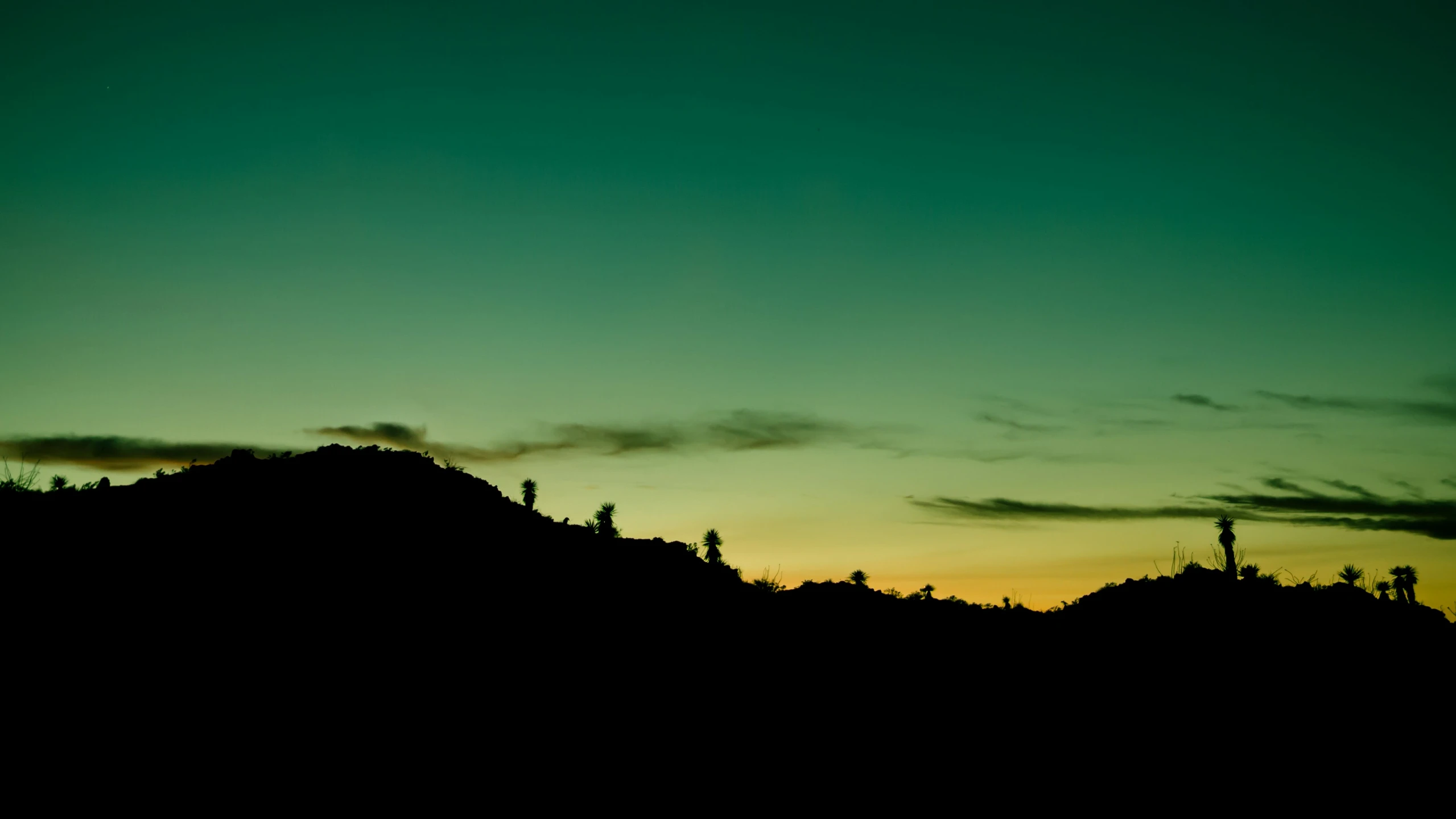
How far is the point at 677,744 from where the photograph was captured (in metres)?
18.8

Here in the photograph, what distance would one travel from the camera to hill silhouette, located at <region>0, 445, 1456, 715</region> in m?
18.3

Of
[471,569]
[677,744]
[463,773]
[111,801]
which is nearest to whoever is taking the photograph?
[111,801]

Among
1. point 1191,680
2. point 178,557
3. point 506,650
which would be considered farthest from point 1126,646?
point 178,557

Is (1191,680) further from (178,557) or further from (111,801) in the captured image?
(178,557)

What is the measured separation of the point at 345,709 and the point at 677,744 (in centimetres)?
750

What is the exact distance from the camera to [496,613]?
21531 millimetres

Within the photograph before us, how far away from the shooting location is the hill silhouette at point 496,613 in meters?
→ 18.3

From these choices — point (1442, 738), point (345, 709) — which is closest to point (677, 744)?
point (345, 709)

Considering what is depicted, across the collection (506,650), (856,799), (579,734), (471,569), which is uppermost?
(471,569)

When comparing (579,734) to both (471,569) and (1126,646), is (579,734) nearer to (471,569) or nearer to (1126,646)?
(471,569)

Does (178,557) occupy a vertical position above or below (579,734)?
above

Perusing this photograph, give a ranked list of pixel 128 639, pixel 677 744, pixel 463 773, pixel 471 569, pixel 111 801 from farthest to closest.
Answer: pixel 471 569, pixel 677 744, pixel 128 639, pixel 463 773, pixel 111 801

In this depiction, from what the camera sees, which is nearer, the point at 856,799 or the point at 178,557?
the point at 856,799

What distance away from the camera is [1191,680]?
21.0 meters
